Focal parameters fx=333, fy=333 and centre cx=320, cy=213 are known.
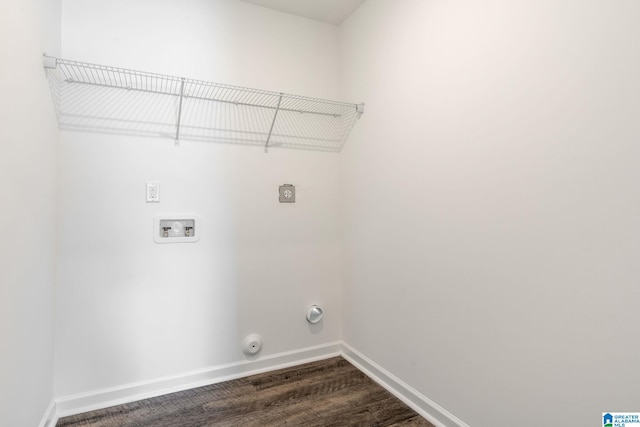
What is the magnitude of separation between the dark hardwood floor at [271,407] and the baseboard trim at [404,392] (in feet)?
0.11

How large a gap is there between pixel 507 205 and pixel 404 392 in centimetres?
119

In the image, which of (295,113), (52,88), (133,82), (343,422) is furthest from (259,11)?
(343,422)

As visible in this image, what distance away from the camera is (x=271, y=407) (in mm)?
1798

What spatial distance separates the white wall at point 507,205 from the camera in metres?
1.02

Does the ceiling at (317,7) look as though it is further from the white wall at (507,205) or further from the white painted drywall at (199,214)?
the white wall at (507,205)

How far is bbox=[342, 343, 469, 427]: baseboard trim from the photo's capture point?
63.4 inches

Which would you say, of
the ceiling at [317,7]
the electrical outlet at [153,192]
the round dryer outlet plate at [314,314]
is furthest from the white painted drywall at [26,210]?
the round dryer outlet plate at [314,314]

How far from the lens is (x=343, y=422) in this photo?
5.48 feet

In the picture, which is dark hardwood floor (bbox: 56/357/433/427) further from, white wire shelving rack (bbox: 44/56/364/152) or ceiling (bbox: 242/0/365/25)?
ceiling (bbox: 242/0/365/25)

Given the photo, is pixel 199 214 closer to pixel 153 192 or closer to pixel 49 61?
pixel 153 192

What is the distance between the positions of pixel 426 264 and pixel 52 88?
6.78 ft

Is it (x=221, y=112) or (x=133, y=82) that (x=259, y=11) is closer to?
(x=221, y=112)

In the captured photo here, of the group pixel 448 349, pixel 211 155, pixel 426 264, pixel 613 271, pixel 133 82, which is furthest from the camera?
pixel 211 155

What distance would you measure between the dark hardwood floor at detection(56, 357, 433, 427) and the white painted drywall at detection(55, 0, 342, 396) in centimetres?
17
